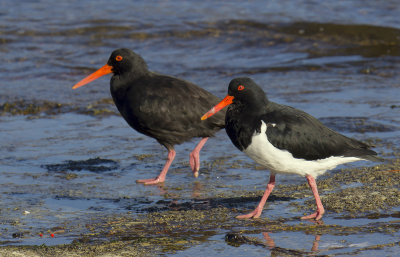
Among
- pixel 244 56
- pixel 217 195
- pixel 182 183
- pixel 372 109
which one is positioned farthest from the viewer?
pixel 244 56

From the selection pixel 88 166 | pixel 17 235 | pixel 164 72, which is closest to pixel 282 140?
pixel 17 235

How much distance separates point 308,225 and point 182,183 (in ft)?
5.51

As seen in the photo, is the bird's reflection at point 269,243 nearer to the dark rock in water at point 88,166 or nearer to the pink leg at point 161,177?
the pink leg at point 161,177

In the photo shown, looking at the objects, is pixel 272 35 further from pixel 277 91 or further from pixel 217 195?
pixel 217 195

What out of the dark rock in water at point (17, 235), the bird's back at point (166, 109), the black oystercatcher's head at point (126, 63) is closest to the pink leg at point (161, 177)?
the bird's back at point (166, 109)

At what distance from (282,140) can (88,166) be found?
92.4 inches

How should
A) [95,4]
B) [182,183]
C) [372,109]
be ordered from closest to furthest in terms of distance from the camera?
[182,183]
[372,109]
[95,4]

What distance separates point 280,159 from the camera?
185 inches

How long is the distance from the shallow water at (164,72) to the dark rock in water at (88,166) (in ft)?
0.06

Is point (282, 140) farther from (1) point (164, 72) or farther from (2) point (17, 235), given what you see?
(1) point (164, 72)

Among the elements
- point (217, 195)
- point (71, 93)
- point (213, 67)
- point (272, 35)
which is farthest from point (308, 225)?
point (272, 35)

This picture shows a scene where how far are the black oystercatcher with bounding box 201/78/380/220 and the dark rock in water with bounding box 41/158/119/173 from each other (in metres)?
1.78

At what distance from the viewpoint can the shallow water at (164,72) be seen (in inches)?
204

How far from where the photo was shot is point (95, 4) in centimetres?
1577
